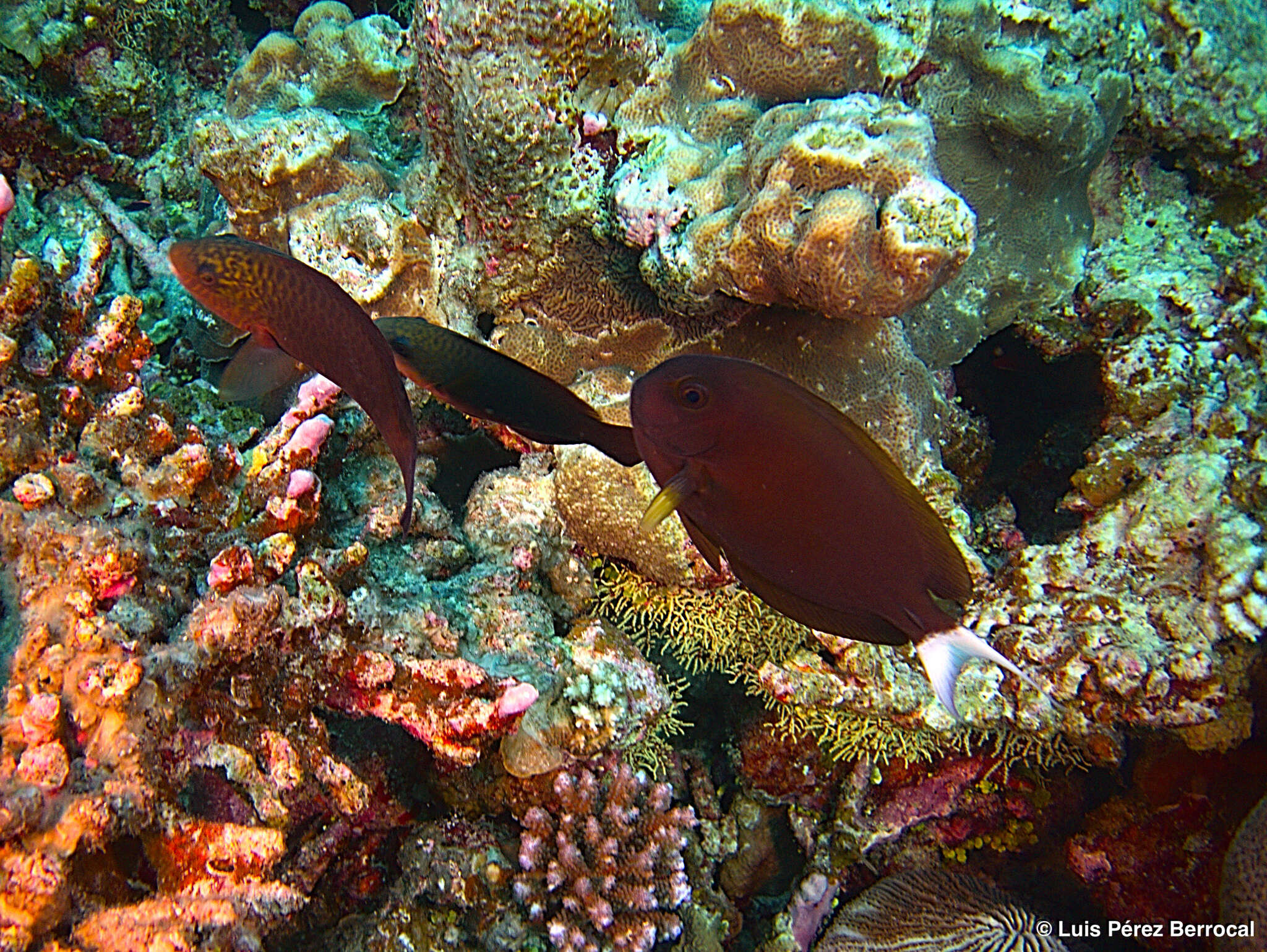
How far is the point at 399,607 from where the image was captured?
7.91 ft

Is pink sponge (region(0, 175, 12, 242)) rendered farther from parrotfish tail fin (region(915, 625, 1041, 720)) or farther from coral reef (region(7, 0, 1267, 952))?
parrotfish tail fin (region(915, 625, 1041, 720))

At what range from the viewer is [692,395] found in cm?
150

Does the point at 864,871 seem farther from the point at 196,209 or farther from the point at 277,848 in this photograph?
the point at 196,209

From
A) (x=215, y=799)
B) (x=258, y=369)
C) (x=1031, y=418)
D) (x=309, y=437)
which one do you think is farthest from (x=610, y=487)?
(x=1031, y=418)

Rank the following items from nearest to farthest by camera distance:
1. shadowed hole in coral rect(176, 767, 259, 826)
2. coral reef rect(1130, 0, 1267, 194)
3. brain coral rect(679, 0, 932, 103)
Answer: shadowed hole in coral rect(176, 767, 259, 826)
brain coral rect(679, 0, 932, 103)
coral reef rect(1130, 0, 1267, 194)

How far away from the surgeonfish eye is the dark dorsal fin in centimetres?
36

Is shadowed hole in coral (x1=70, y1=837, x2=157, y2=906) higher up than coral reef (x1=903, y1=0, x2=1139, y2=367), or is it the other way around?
coral reef (x1=903, y1=0, x2=1139, y2=367)

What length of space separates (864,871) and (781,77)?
3.85 m

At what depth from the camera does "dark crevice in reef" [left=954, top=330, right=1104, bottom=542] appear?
3514mm

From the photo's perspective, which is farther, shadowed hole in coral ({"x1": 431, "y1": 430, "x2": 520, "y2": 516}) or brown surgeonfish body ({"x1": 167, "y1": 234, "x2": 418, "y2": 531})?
shadowed hole in coral ({"x1": 431, "y1": 430, "x2": 520, "y2": 516})

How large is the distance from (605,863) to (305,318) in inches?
88.0

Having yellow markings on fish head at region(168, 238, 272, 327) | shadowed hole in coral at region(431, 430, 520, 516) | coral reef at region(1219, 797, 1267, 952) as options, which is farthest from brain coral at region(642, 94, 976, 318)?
coral reef at region(1219, 797, 1267, 952)

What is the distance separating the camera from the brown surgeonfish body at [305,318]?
5.09 feet

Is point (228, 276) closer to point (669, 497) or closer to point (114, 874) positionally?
point (669, 497)
